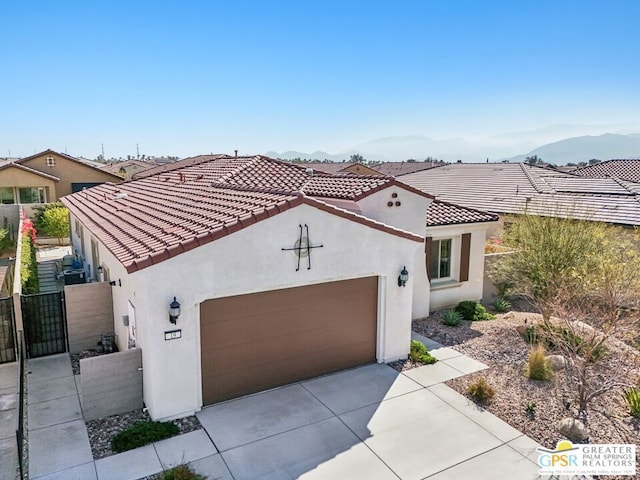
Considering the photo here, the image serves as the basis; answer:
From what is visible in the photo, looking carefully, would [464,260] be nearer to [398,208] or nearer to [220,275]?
[398,208]

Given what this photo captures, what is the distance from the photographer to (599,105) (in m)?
30.6

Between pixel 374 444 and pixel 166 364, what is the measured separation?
13.8 feet

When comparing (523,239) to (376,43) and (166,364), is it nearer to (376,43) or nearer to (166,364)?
(166,364)

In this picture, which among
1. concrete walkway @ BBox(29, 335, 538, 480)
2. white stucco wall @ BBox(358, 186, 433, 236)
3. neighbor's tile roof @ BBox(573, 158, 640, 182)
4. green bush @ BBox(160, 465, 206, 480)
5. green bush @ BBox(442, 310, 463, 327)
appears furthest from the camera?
neighbor's tile roof @ BBox(573, 158, 640, 182)

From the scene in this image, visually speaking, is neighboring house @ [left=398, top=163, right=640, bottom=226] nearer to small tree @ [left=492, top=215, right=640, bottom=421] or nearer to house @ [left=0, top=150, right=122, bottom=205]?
small tree @ [left=492, top=215, right=640, bottom=421]

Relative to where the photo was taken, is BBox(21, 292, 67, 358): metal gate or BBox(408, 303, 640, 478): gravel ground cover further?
BBox(21, 292, 67, 358): metal gate

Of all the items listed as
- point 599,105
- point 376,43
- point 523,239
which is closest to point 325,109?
point 376,43

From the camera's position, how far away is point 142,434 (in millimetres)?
7984

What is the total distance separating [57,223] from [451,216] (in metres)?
25.4

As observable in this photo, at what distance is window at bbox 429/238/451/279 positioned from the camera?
16.0 meters

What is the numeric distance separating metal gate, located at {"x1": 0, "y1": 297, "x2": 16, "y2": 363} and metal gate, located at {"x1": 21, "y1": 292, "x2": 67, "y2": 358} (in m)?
0.28

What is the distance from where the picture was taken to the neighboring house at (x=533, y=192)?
750 inches

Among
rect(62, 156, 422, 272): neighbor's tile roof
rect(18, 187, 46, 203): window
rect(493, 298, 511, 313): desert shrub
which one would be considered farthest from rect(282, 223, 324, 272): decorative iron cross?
rect(18, 187, 46, 203): window

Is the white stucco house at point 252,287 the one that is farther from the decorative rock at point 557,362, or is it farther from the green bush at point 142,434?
the decorative rock at point 557,362
